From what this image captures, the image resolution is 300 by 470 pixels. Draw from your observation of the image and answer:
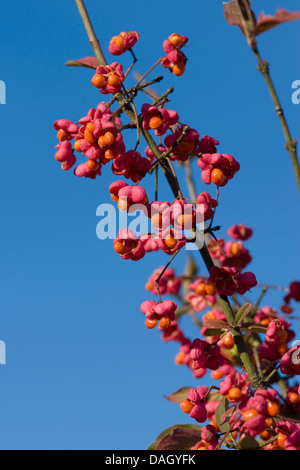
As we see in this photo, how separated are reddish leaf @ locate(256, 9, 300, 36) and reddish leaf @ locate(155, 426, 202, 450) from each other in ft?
3.26

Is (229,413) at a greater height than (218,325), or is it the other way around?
(218,325)

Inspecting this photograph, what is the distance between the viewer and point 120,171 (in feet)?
4.98

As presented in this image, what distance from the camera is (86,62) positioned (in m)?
1.62

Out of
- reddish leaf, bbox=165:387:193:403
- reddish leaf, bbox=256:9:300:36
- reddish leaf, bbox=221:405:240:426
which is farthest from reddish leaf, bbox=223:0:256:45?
reddish leaf, bbox=165:387:193:403

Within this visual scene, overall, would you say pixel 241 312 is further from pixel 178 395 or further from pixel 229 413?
pixel 178 395

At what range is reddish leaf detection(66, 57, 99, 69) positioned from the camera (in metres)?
1.62

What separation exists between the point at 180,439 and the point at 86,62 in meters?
1.06

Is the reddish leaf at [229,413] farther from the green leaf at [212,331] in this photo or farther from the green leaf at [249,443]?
the green leaf at [212,331]

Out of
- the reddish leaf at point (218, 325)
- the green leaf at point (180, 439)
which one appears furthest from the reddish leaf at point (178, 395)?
the reddish leaf at point (218, 325)

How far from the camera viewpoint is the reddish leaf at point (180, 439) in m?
1.47

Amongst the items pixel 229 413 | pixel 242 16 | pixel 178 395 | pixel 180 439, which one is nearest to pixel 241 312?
pixel 229 413

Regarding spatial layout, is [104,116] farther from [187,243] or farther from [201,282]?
[201,282]

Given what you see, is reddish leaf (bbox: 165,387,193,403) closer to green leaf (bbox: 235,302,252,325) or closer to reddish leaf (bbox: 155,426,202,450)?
reddish leaf (bbox: 155,426,202,450)

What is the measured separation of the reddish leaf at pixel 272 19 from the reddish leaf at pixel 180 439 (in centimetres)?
99
